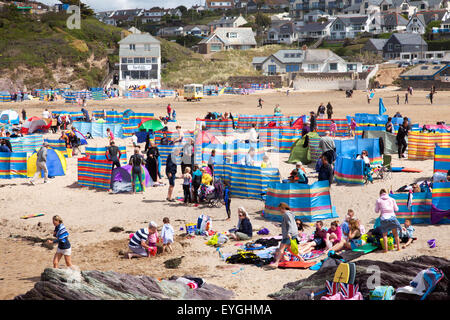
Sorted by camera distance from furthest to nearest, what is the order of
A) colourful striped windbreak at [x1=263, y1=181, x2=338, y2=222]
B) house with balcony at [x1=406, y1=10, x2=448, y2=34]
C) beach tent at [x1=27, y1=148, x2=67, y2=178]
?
house with balcony at [x1=406, y1=10, x2=448, y2=34]
beach tent at [x1=27, y1=148, x2=67, y2=178]
colourful striped windbreak at [x1=263, y1=181, x2=338, y2=222]

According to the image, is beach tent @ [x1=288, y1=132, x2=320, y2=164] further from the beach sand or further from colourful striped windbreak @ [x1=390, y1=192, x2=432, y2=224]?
colourful striped windbreak @ [x1=390, y1=192, x2=432, y2=224]

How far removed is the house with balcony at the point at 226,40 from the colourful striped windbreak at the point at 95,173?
85.9 m

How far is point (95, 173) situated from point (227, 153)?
4311 mm

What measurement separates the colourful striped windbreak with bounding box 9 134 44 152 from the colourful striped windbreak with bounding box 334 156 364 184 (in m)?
13.7

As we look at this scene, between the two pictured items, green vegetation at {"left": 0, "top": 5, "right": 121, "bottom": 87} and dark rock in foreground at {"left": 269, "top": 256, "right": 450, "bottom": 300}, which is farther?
green vegetation at {"left": 0, "top": 5, "right": 121, "bottom": 87}

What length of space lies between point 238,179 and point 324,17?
12494cm

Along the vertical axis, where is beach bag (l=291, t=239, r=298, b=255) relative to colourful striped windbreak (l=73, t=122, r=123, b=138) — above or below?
below

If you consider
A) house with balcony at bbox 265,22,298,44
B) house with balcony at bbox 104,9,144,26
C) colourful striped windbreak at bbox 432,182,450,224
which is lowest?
colourful striped windbreak at bbox 432,182,450,224

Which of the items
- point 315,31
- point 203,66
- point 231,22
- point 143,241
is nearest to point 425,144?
point 143,241

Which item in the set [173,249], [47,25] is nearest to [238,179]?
[173,249]

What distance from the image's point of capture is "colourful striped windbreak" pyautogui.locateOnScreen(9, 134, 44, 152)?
2481 cm

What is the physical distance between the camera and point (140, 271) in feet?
37.9

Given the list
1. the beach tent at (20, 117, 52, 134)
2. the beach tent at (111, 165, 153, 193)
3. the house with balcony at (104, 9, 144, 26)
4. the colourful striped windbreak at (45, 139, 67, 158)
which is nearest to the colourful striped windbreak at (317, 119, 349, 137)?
the colourful striped windbreak at (45, 139, 67, 158)
